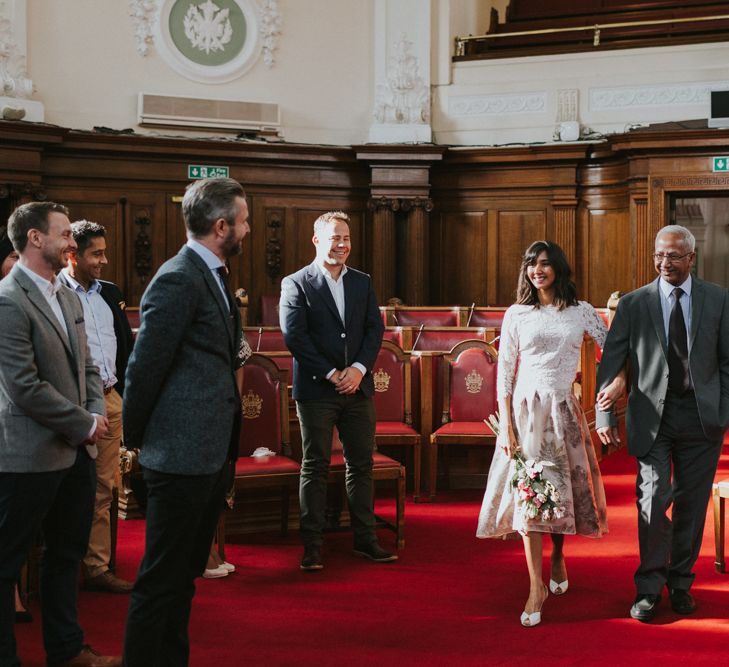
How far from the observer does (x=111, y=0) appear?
9664 millimetres

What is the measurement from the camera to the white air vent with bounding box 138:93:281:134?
9750 mm

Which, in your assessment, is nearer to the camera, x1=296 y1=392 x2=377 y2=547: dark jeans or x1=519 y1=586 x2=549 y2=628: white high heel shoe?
x1=519 y1=586 x2=549 y2=628: white high heel shoe

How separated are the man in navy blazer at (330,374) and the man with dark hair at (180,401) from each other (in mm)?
1681

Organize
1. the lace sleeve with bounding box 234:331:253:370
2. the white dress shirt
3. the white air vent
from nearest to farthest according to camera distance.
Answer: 1. the lace sleeve with bounding box 234:331:253:370
2. the white dress shirt
3. the white air vent

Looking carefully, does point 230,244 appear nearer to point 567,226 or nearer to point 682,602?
point 682,602

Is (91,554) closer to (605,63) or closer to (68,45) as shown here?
→ (68,45)

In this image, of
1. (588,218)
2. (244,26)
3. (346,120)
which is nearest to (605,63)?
(588,218)

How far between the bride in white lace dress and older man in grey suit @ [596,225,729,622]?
0.41 feet

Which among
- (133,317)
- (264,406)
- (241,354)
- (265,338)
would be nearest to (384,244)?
(133,317)

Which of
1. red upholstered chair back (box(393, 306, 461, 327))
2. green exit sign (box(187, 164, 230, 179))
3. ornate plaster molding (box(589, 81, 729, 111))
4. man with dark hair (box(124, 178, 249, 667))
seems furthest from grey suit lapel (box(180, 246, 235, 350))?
ornate plaster molding (box(589, 81, 729, 111))

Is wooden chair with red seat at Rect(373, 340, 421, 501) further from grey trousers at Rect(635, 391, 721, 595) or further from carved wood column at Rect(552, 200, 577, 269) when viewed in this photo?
carved wood column at Rect(552, 200, 577, 269)

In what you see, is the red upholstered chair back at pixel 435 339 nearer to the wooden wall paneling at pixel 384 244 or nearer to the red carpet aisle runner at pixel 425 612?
the red carpet aisle runner at pixel 425 612

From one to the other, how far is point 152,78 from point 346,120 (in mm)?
2101

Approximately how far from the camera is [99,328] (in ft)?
12.5
